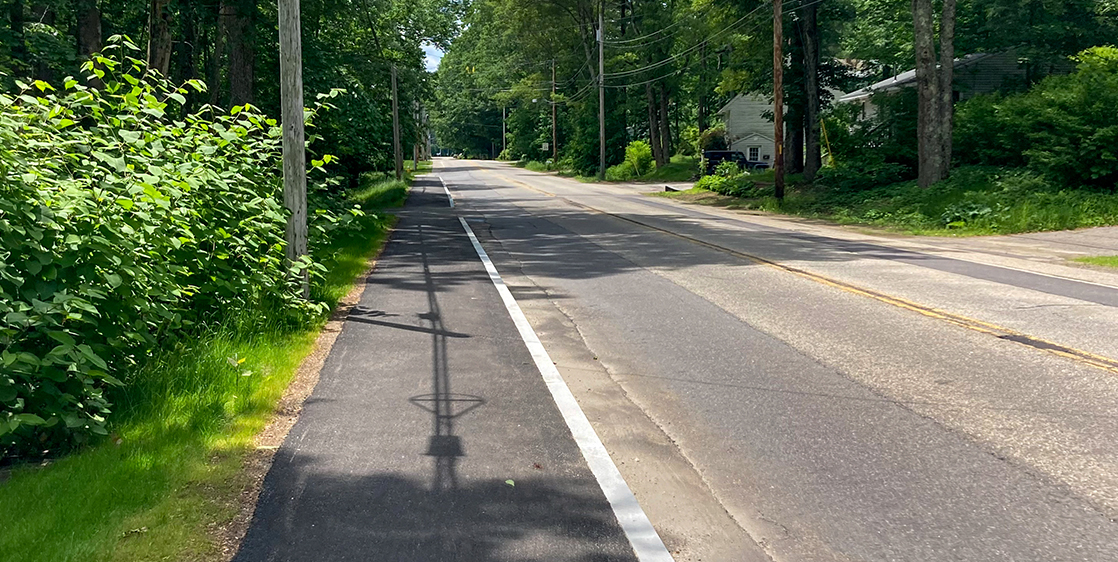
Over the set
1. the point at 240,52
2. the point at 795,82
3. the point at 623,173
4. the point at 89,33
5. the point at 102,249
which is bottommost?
the point at 102,249

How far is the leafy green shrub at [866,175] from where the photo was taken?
28.9 m

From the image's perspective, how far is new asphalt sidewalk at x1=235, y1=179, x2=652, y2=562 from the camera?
4125mm

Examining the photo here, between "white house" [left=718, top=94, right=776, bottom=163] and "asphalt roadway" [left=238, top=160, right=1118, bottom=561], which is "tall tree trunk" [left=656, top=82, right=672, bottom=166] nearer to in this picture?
"white house" [left=718, top=94, right=776, bottom=163]

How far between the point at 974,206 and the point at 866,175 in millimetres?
6902

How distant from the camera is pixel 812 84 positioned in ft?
114

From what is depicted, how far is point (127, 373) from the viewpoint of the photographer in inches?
247

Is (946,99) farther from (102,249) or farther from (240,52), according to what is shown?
(102,249)

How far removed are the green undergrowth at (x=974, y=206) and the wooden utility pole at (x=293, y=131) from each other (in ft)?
54.2

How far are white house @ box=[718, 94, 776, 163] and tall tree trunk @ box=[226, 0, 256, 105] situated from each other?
52006 millimetres

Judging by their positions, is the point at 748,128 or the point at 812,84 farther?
the point at 748,128

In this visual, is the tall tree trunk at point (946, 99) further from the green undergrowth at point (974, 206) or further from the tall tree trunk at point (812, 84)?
the tall tree trunk at point (812, 84)

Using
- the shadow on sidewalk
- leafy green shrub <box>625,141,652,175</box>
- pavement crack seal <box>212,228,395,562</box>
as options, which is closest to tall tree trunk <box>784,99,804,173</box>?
leafy green shrub <box>625,141,652,175</box>

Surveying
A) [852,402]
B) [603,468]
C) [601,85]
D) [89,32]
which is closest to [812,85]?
[601,85]

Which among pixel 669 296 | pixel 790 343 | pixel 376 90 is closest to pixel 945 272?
pixel 669 296
